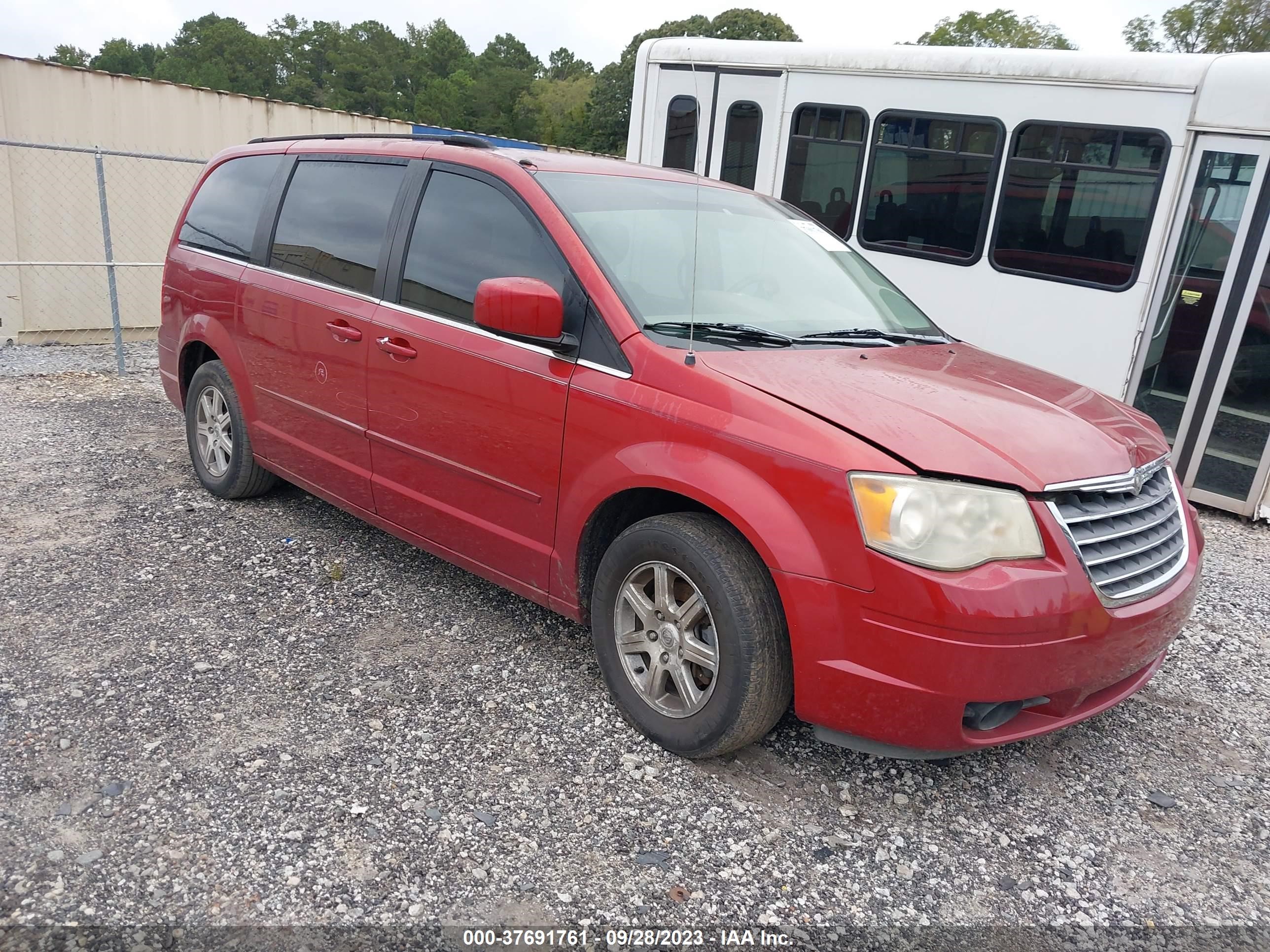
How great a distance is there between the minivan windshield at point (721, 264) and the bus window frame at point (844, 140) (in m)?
3.45

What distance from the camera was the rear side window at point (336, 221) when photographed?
405 centimetres

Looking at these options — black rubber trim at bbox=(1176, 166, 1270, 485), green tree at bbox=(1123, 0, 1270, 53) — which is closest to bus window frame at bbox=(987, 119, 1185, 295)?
black rubber trim at bbox=(1176, 166, 1270, 485)

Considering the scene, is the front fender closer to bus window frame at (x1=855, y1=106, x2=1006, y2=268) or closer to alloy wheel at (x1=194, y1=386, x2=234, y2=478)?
alloy wheel at (x1=194, y1=386, x2=234, y2=478)

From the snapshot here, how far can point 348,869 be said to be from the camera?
2582 mm

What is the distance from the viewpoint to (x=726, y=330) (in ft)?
10.8

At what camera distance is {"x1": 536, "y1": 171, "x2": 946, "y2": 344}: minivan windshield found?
3373 millimetres

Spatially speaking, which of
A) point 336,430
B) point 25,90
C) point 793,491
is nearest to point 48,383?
point 25,90

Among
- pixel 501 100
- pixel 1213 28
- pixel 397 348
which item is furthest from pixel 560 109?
pixel 397 348

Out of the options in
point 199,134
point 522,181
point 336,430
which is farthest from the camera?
point 199,134

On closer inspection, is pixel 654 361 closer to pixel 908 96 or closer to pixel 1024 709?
pixel 1024 709

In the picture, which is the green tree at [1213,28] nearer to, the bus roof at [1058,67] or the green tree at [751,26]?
the green tree at [751,26]

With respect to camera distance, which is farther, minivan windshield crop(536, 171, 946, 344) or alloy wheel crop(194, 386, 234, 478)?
alloy wheel crop(194, 386, 234, 478)

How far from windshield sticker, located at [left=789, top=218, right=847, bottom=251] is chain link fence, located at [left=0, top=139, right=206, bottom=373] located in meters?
7.64

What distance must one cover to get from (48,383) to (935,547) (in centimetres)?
849
